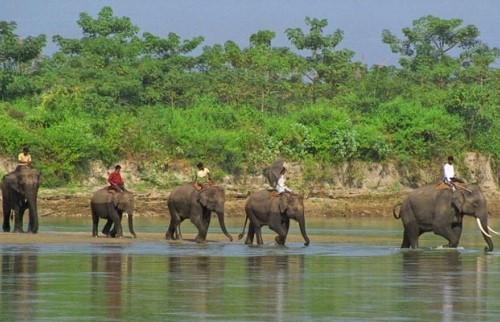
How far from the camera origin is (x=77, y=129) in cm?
5484

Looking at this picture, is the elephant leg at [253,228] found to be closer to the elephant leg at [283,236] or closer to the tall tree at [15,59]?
the elephant leg at [283,236]

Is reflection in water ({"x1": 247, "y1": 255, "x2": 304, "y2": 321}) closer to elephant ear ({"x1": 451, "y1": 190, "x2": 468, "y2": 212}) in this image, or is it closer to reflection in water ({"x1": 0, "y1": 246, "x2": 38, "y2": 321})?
reflection in water ({"x1": 0, "y1": 246, "x2": 38, "y2": 321})

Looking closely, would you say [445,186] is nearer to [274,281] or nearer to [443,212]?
[443,212]

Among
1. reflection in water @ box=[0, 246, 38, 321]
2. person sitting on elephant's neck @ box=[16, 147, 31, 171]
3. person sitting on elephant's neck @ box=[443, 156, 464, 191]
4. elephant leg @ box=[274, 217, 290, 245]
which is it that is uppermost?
person sitting on elephant's neck @ box=[16, 147, 31, 171]

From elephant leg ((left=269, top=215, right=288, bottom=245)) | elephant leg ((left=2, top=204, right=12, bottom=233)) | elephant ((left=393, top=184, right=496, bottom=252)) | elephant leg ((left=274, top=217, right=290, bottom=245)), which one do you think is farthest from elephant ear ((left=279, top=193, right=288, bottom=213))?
elephant leg ((left=2, top=204, right=12, bottom=233))

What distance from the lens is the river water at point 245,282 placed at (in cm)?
1716

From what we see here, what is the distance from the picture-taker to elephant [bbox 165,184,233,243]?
1309 inches

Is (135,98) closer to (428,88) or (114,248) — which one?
(428,88)

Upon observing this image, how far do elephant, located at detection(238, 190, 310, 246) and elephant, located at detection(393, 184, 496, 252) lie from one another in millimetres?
2340

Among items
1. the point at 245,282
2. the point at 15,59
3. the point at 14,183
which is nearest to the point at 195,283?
the point at 245,282

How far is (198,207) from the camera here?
110ft

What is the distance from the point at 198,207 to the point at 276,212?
102 inches

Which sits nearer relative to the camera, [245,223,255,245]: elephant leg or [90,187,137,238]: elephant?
[245,223,255,245]: elephant leg

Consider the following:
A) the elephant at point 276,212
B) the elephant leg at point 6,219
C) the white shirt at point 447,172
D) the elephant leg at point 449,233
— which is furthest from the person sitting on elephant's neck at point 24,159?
the elephant leg at point 449,233
